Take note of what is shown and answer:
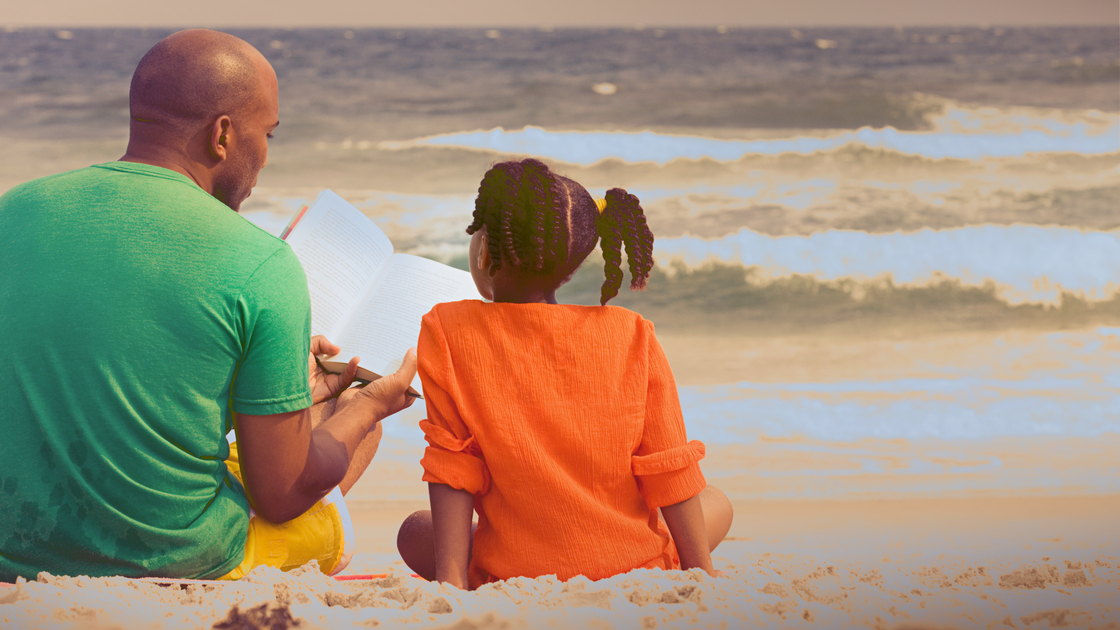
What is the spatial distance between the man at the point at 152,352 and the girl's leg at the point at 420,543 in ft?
1.30

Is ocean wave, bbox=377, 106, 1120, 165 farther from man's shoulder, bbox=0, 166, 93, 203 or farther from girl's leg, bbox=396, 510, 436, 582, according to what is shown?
man's shoulder, bbox=0, 166, 93, 203

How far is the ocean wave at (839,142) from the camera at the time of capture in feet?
36.9

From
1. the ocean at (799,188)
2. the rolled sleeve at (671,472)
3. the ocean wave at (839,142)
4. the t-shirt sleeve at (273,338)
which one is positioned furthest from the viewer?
the ocean wave at (839,142)

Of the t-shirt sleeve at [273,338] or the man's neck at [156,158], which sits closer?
the t-shirt sleeve at [273,338]

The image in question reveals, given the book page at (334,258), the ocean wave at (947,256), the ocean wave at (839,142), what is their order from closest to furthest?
the book page at (334,258), the ocean wave at (947,256), the ocean wave at (839,142)

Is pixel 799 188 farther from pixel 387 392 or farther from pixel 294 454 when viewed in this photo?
pixel 294 454

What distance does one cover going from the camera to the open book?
2.04 m

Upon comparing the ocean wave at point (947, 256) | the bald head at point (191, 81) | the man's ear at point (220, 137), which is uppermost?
the bald head at point (191, 81)

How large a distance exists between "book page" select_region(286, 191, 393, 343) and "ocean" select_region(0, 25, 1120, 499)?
201cm

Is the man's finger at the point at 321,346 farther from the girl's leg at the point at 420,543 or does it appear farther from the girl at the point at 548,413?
the girl's leg at the point at 420,543

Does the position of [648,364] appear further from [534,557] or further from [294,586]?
[294,586]

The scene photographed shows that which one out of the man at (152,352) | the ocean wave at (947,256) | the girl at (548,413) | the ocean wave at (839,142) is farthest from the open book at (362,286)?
the ocean wave at (839,142)

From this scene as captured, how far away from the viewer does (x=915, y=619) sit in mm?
1512

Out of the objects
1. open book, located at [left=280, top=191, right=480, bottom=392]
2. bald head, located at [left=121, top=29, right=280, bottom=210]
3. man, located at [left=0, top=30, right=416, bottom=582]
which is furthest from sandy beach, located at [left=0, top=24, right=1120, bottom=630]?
bald head, located at [left=121, top=29, right=280, bottom=210]
